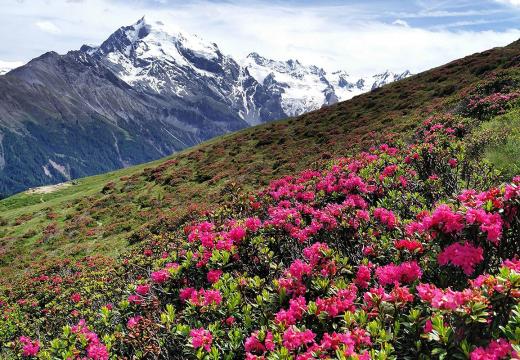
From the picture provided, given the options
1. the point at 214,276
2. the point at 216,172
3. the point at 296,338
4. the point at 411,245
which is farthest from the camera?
the point at 216,172

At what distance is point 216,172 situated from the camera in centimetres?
3972

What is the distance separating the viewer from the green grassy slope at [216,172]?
30.1 m

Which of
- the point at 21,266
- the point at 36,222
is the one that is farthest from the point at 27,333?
the point at 36,222

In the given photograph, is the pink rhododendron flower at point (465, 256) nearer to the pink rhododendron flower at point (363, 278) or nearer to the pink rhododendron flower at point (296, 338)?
the pink rhododendron flower at point (363, 278)

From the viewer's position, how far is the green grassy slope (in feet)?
98.7

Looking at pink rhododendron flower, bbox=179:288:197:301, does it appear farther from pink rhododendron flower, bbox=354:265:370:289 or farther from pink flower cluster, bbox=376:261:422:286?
pink flower cluster, bbox=376:261:422:286

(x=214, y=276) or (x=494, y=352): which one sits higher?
(x=494, y=352)

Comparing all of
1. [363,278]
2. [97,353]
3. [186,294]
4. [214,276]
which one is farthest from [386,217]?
[97,353]

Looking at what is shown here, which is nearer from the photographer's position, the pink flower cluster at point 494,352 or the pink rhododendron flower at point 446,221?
the pink flower cluster at point 494,352

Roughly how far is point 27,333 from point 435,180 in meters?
13.0

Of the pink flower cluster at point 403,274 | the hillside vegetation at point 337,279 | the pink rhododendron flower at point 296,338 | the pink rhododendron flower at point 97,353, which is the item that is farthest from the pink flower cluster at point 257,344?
the pink rhododendron flower at point 97,353

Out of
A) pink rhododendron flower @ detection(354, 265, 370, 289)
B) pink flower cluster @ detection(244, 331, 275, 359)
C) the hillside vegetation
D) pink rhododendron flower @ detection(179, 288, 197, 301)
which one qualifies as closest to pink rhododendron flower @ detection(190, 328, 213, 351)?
the hillside vegetation

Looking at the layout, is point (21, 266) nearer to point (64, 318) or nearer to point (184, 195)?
point (184, 195)

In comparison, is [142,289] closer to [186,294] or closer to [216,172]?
[186,294]
